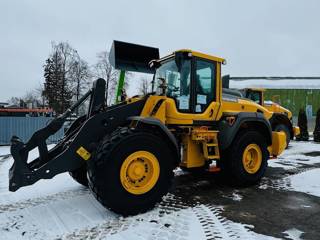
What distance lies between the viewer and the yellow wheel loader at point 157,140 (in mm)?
3979

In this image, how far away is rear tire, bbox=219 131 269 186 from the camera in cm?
565

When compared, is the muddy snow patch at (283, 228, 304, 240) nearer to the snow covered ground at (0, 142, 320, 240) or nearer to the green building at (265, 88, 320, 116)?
the snow covered ground at (0, 142, 320, 240)

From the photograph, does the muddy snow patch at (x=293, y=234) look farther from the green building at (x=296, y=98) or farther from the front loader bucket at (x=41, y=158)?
the green building at (x=296, y=98)

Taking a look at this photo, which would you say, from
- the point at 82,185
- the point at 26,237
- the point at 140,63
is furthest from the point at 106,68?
the point at 26,237

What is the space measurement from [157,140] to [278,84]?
34763 millimetres

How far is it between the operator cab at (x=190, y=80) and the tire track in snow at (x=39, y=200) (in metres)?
2.28

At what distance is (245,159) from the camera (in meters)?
5.86

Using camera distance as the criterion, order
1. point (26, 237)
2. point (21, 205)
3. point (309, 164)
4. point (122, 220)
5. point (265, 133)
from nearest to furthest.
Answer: point (26, 237), point (122, 220), point (21, 205), point (265, 133), point (309, 164)

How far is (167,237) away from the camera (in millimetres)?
3508

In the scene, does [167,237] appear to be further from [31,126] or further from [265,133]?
[31,126]

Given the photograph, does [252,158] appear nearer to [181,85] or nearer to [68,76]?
[181,85]

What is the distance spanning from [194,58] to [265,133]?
239 cm

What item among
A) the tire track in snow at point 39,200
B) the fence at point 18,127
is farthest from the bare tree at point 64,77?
the tire track in snow at point 39,200

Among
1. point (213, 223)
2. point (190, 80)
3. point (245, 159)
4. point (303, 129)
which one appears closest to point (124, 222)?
point (213, 223)
